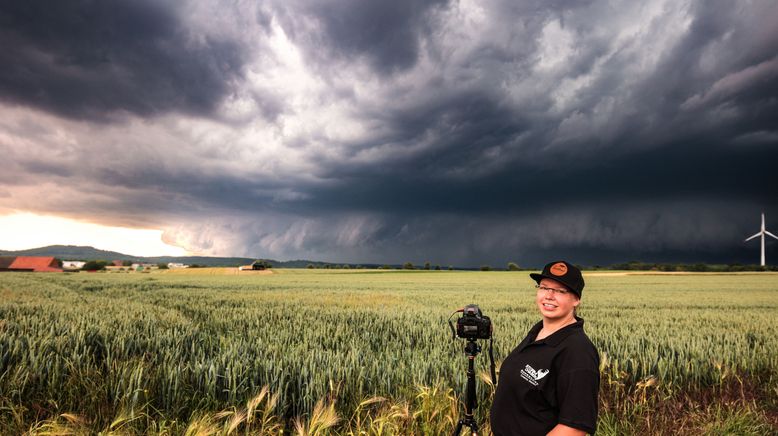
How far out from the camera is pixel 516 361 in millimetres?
2992

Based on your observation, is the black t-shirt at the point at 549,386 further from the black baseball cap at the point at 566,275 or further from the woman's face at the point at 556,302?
the black baseball cap at the point at 566,275

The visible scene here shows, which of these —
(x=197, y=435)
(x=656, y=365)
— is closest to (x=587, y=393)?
(x=197, y=435)

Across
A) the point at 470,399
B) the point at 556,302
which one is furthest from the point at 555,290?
the point at 470,399

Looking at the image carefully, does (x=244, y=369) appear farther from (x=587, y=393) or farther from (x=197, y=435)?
(x=587, y=393)

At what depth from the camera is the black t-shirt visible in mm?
2449

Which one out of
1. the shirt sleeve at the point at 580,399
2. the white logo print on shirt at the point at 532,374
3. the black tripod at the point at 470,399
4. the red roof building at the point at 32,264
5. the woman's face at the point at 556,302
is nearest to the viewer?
the shirt sleeve at the point at 580,399

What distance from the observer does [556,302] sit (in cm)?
286

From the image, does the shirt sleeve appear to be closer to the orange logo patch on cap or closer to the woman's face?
the woman's face

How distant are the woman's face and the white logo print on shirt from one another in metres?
0.39

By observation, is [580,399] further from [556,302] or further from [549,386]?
[556,302]

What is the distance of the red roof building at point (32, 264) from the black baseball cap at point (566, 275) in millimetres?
152704

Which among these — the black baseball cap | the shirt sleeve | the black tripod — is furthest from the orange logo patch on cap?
the black tripod

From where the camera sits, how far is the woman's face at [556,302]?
2820 millimetres

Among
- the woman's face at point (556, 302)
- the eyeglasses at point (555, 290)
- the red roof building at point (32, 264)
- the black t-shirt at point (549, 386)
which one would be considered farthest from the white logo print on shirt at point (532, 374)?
the red roof building at point (32, 264)
